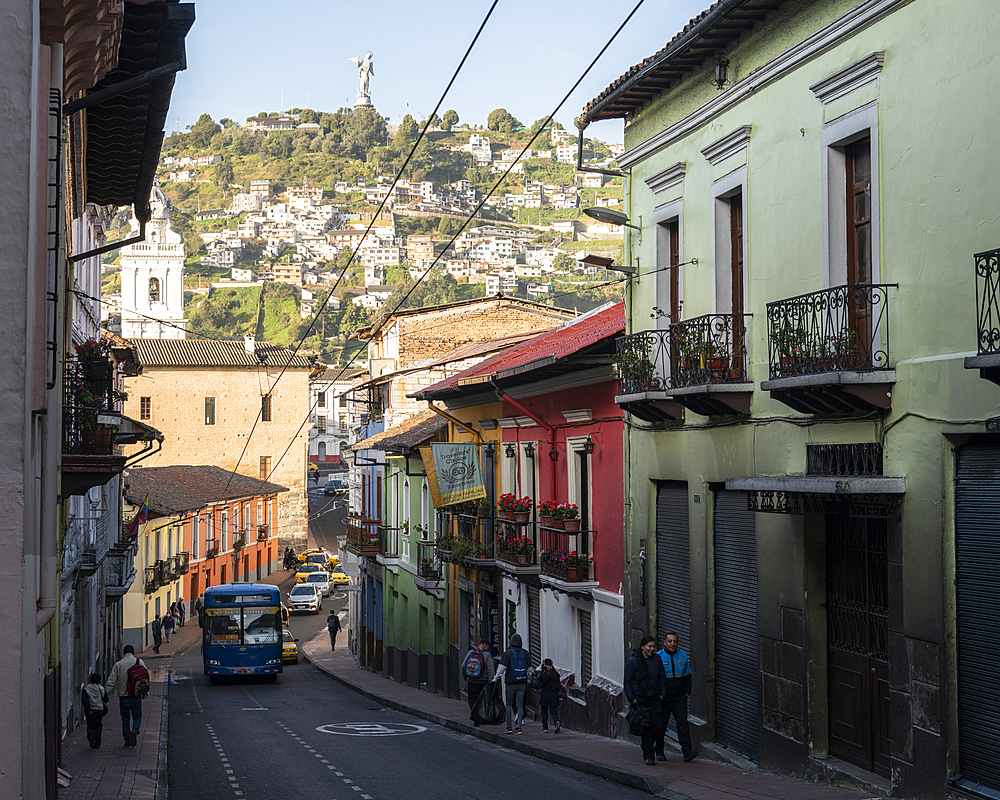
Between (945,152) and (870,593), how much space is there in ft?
14.1

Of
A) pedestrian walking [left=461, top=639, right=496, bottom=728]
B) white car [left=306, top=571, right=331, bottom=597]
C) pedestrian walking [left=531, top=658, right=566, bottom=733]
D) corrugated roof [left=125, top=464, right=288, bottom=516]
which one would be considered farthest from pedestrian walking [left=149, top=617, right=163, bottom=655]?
pedestrian walking [left=531, top=658, right=566, bottom=733]

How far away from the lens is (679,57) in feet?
46.5

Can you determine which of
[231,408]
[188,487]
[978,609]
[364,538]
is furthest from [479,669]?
[231,408]

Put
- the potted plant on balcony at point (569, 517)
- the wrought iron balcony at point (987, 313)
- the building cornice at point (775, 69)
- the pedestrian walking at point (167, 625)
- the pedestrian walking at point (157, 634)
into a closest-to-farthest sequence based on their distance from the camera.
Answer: the wrought iron balcony at point (987, 313) → the building cornice at point (775, 69) → the potted plant on balcony at point (569, 517) → the pedestrian walking at point (157, 634) → the pedestrian walking at point (167, 625)

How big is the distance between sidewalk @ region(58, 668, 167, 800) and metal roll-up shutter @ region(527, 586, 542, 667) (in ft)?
22.5

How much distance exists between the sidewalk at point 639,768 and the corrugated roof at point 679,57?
8151 millimetres

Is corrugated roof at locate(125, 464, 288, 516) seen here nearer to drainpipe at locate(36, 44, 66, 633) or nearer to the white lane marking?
→ the white lane marking

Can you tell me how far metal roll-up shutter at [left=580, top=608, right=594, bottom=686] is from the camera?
18.8m

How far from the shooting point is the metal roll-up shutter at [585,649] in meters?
18.8

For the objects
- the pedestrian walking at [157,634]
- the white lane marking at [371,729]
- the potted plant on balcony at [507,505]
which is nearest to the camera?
the white lane marking at [371,729]

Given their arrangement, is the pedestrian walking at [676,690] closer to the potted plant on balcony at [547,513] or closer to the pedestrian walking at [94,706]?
the potted plant on balcony at [547,513]

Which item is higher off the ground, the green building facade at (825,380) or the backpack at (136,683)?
the green building facade at (825,380)

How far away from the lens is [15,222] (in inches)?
254

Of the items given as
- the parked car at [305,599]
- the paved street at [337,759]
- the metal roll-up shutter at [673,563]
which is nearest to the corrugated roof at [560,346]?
the metal roll-up shutter at [673,563]
